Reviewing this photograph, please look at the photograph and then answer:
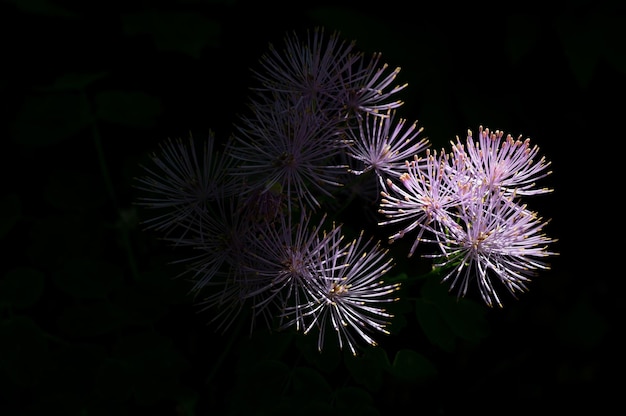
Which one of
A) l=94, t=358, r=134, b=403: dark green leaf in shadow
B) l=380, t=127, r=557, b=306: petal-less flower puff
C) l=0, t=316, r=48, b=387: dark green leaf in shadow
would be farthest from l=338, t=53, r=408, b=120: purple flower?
l=0, t=316, r=48, b=387: dark green leaf in shadow

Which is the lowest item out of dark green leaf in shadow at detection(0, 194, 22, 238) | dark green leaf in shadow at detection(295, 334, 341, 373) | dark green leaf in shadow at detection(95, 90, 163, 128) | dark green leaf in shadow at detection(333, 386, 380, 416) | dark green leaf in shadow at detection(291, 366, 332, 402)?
dark green leaf in shadow at detection(333, 386, 380, 416)

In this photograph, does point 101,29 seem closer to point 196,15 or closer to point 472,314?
point 196,15

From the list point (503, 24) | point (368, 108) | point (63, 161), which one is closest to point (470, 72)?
point (503, 24)

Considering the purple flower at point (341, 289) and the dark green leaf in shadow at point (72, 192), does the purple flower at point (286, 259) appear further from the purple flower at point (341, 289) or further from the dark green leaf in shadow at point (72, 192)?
the dark green leaf in shadow at point (72, 192)

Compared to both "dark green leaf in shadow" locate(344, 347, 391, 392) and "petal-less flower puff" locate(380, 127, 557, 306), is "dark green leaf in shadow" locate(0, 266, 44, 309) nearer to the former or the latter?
"dark green leaf in shadow" locate(344, 347, 391, 392)

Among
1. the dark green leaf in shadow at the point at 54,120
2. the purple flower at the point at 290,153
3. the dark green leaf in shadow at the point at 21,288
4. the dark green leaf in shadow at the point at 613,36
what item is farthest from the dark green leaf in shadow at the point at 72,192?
the dark green leaf in shadow at the point at 613,36

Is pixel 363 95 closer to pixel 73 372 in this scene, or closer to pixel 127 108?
pixel 127 108
